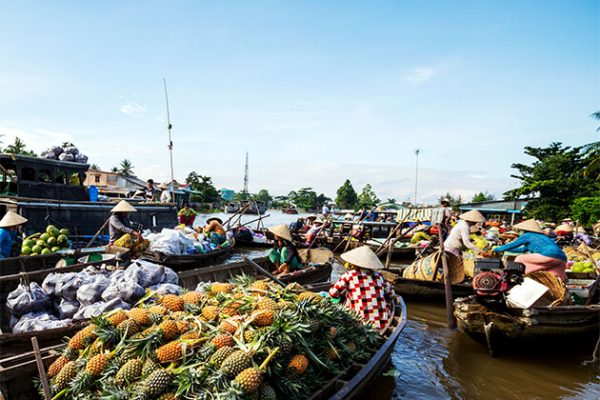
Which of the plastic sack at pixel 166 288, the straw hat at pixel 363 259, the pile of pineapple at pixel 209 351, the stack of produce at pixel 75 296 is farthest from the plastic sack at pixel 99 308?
the straw hat at pixel 363 259

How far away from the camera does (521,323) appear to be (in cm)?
563

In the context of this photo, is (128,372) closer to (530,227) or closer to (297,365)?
(297,365)

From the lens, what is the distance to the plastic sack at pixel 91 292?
16.0 ft

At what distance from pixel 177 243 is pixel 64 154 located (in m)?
5.12

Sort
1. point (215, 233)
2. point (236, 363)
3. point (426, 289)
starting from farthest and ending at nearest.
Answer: point (215, 233) → point (426, 289) → point (236, 363)

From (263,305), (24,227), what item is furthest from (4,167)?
(263,305)

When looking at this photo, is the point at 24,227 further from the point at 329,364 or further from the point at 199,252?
the point at 329,364

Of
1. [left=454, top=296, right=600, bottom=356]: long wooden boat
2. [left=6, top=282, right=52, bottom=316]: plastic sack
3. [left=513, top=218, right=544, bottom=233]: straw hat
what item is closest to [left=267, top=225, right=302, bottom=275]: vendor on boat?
[left=454, top=296, right=600, bottom=356]: long wooden boat

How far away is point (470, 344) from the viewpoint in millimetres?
6766

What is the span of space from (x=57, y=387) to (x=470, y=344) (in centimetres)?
635

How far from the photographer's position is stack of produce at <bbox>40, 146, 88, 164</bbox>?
40.7ft

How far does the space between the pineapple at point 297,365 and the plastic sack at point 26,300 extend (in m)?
3.93

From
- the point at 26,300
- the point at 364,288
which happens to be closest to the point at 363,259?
the point at 364,288

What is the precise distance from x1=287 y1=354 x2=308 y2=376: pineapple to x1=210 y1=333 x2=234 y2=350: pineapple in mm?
485
